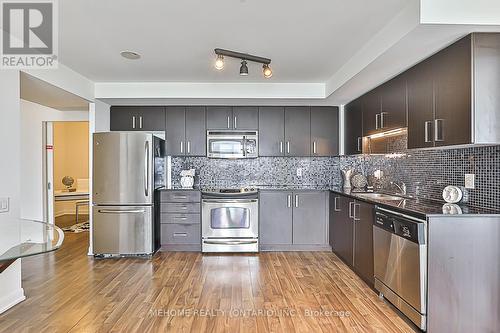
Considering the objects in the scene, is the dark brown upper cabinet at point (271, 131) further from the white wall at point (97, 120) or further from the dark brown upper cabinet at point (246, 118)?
the white wall at point (97, 120)

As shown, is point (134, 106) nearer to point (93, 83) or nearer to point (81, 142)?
point (93, 83)

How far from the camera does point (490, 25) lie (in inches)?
85.0

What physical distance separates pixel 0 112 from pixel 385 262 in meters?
3.57

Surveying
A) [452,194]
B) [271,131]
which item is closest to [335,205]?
[271,131]

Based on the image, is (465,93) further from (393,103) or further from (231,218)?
(231,218)

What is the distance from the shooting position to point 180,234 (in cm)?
473

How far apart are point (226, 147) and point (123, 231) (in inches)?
73.9

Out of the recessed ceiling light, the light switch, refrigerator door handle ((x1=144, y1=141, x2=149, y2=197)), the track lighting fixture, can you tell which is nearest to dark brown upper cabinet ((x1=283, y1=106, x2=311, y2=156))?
the track lighting fixture

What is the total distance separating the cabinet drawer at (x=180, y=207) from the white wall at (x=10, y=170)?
1.97m

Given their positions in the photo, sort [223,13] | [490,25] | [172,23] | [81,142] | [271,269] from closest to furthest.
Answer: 1. [490,25]
2. [223,13]
3. [172,23]
4. [271,269]
5. [81,142]

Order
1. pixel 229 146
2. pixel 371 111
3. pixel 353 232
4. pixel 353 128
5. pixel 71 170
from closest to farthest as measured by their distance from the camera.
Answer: pixel 353 232 → pixel 371 111 → pixel 353 128 → pixel 229 146 → pixel 71 170

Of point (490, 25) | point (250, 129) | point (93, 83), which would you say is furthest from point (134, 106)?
point (490, 25)

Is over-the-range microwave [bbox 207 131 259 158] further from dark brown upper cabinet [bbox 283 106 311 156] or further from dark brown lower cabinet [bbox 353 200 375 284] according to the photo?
dark brown lower cabinet [bbox 353 200 375 284]

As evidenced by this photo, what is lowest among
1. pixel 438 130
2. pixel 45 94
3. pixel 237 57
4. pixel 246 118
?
pixel 438 130
